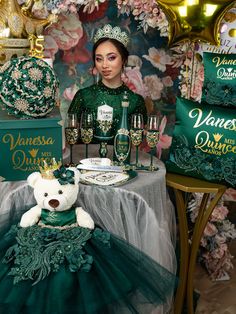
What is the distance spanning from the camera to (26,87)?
1.71 metres

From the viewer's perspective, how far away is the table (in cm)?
174

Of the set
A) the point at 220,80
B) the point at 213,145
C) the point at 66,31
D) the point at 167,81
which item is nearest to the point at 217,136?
the point at 213,145

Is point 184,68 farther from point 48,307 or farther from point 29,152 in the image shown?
point 48,307

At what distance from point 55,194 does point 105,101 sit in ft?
2.54

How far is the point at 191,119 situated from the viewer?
6.73 ft

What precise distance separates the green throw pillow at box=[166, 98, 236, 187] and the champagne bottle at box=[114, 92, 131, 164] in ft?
0.75

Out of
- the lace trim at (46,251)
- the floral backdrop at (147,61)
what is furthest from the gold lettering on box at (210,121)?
the lace trim at (46,251)

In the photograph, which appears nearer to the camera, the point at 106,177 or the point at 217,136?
the point at 106,177

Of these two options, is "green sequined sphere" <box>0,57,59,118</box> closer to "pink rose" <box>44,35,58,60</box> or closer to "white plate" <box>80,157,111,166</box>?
"white plate" <box>80,157,111,166</box>

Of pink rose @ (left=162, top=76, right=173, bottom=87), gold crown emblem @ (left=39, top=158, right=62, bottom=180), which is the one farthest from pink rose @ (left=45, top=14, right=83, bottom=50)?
gold crown emblem @ (left=39, top=158, right=62, bottom=180)

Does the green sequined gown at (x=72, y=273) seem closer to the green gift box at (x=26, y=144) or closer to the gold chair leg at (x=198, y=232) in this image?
the green gift box at (x=26, y=144)

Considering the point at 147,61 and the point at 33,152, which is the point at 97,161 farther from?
the point at 147,61

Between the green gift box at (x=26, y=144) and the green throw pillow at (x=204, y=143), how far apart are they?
58 cm

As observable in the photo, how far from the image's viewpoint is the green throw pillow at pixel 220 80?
203 cm
